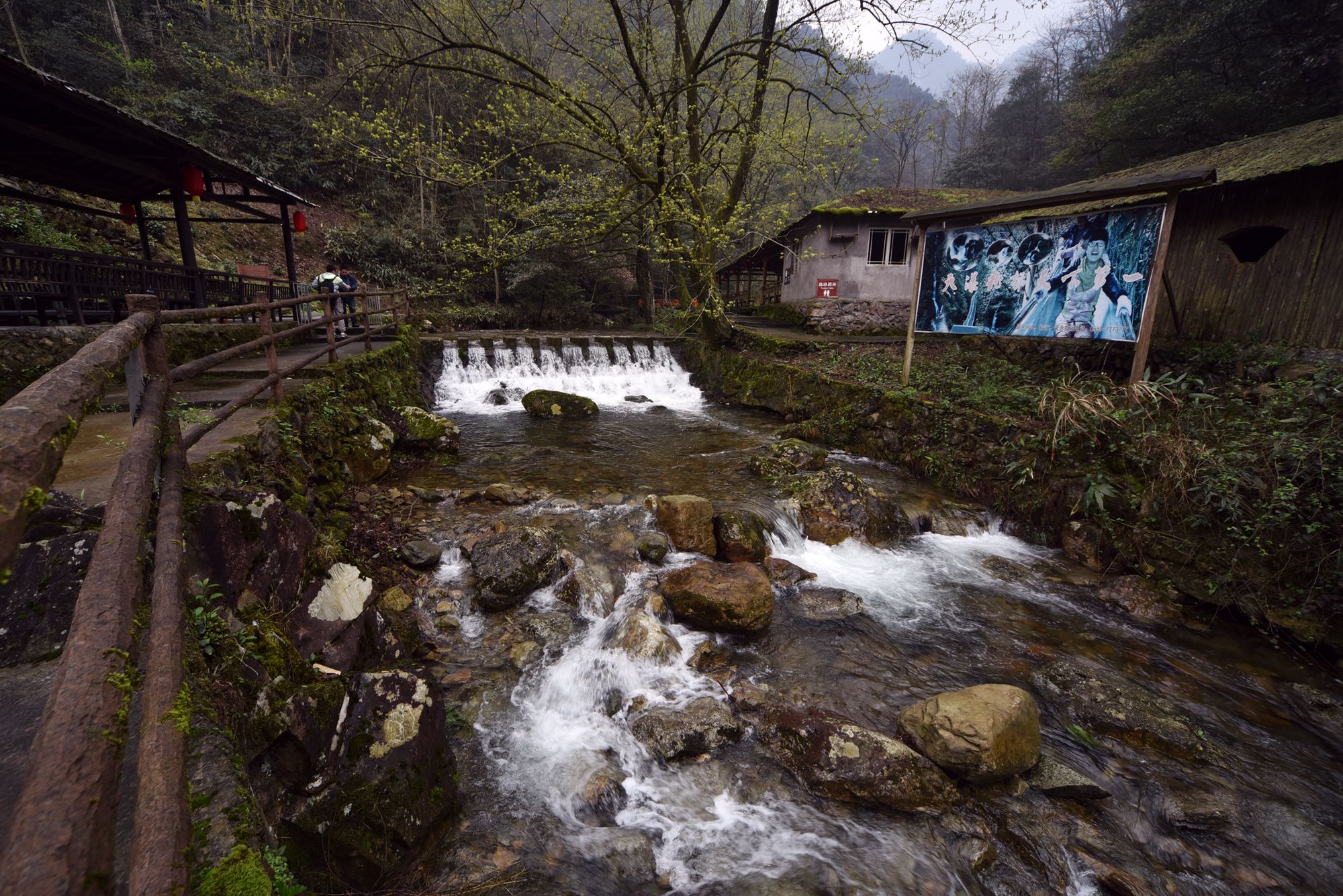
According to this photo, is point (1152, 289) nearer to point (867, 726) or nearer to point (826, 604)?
point (826, 604)

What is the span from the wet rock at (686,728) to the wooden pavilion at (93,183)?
7.93 metres

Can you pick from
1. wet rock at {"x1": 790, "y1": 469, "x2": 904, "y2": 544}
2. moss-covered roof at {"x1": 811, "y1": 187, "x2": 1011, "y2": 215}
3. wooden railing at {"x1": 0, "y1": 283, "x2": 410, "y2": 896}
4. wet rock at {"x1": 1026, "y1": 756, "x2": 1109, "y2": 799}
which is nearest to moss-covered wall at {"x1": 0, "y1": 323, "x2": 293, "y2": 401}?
wooden railing at {"x1": 0, "y1": 283, "x2": 410, "y2": 896}

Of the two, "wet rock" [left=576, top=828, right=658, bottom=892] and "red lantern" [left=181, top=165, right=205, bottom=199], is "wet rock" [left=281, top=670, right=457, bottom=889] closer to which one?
"wet rock" [left=576, top=828, right=658, bottom=892]

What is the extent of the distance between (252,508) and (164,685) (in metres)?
2.26

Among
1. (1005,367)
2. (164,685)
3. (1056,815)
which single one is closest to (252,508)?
(164,685)

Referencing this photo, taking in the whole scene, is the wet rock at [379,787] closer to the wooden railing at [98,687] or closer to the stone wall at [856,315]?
the wooden railing at [98,687]

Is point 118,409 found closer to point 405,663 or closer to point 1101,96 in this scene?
point 405,663

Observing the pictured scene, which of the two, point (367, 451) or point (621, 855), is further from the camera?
point (367, 451)

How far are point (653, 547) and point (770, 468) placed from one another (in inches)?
111

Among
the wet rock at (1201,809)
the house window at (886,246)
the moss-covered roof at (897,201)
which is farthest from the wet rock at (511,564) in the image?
the house window at (886,246)

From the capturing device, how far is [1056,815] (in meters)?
3.49

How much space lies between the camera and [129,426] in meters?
4.90

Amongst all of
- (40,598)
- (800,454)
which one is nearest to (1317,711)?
(800,454)

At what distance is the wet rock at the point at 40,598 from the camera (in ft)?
6.15
